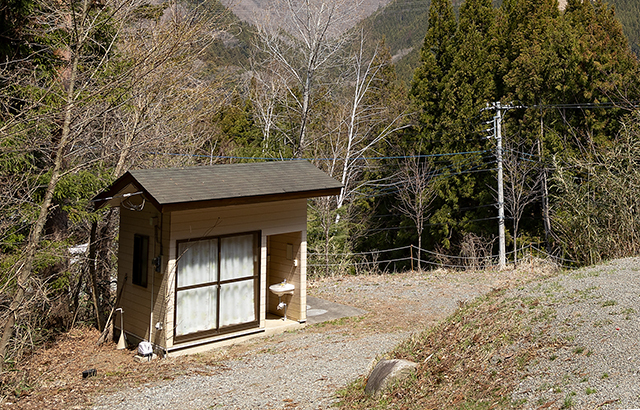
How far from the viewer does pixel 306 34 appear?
17.9 m

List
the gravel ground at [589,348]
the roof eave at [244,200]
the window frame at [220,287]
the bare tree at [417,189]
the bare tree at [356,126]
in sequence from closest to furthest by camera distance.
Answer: the gravel ground at [589,348] → the roof eave at [244,200] → the window frame at [220,287] → the bare tree at [356,126] → the bare tree at [417,189]

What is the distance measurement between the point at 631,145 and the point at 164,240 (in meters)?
7.96

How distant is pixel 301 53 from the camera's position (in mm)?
18688

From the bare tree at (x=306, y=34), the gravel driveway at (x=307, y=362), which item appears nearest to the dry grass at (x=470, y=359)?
the gravel driveway at (x=307, y=362)

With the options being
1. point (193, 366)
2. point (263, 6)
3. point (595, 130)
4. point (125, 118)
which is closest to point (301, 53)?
point (263, 6)

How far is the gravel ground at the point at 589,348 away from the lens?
14.0 ft

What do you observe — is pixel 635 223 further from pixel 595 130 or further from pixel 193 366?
pixel 595 130

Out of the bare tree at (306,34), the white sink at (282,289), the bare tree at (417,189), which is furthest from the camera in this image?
the bare tree at (417,189)

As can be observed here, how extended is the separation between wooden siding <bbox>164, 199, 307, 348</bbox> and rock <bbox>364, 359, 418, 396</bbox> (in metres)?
3.89

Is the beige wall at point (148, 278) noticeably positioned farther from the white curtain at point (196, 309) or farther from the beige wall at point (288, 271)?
the beige wall at point (288, 271)

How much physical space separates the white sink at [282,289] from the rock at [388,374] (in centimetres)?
426

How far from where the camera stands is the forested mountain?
8.16 m

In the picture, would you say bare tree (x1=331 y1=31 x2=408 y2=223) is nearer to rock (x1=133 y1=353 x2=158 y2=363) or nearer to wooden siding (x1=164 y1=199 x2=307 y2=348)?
wooden siding (x1=164 y1=199 x2=307 y2=348)

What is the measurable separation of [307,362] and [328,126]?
17.2m
